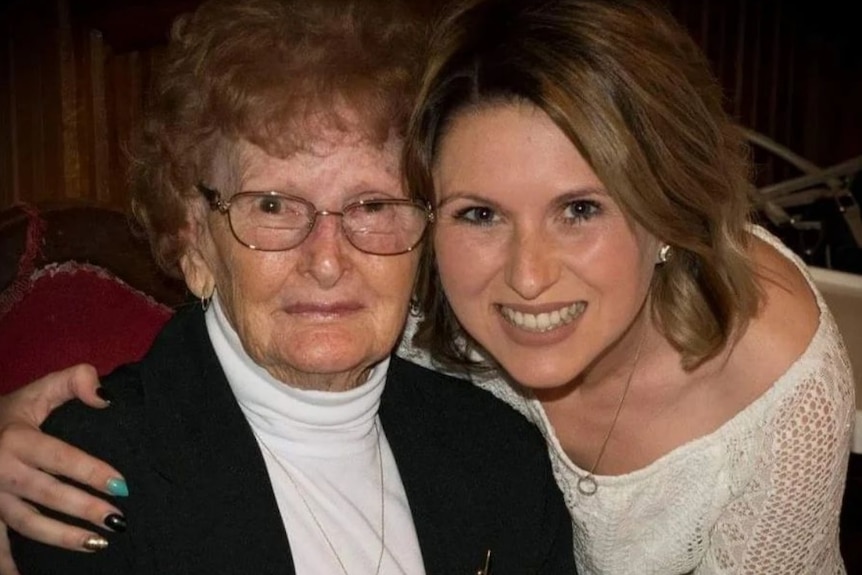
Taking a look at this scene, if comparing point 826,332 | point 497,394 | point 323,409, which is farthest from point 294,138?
point 826,332

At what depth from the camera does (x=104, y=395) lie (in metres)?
1.71

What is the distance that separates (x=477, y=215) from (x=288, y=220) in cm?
30

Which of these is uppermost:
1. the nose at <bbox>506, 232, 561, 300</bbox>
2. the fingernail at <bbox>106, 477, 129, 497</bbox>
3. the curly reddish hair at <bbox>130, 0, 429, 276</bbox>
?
the curly reddish hair at <bbox>130, 0, 429, 276</bbox>

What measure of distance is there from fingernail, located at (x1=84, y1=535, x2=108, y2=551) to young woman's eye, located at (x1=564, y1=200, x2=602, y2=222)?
0.83m

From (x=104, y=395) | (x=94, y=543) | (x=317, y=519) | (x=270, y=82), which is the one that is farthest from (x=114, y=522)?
(x=270, y=82)

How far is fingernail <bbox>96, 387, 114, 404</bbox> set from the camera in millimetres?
1706

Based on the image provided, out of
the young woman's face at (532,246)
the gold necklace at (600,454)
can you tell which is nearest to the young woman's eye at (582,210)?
the young woman's face at (532,246)

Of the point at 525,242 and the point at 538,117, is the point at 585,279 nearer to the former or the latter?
the point at 525,242

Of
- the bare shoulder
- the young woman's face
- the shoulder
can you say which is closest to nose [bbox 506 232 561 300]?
the young woman's face

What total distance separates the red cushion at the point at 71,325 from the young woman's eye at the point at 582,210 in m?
0.78

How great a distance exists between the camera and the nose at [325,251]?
5.49ft

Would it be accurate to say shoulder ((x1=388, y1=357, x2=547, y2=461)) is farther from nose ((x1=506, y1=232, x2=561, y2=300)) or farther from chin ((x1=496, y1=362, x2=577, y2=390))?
nose ((x1=506, y1=232, x2=561, y2=300))

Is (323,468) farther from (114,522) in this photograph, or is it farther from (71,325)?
(71,325)

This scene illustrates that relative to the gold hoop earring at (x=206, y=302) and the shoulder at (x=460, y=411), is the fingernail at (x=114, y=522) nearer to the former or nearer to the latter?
the gold hoop earring at (x=206, y=302)
